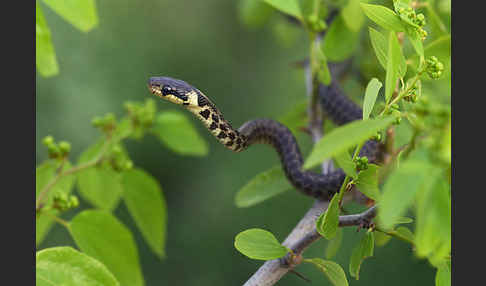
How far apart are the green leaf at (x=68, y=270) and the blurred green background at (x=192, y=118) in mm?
Answer: 3647

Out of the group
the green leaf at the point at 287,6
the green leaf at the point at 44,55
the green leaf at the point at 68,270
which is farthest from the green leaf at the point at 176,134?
the green leaf at the point at 68,270

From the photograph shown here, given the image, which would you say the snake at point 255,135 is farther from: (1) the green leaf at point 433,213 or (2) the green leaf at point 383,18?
(1) the green leaf at point 433,213

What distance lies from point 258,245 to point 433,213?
905 millimetres

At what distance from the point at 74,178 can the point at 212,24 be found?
4789 mm

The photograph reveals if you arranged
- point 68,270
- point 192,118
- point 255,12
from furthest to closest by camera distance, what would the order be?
point 192,118
point 255,12
point 68,270

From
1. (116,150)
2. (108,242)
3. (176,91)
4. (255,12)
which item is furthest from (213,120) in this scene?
(255,12)

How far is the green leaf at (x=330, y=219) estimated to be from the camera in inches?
72.7

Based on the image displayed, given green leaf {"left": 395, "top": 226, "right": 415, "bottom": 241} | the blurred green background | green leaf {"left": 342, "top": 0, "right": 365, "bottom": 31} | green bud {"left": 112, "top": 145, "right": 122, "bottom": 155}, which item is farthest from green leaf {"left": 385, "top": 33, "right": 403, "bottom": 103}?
the blurred green background

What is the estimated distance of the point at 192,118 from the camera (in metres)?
6.32

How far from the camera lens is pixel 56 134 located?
6.29 m

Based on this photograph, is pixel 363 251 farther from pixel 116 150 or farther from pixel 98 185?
pixel 98 185

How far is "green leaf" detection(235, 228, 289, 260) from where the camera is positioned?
6.65 ft

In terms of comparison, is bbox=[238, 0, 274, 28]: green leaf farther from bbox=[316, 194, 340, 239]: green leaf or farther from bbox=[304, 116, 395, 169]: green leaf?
bbox=[304, 116, 395, 169]: green leaf

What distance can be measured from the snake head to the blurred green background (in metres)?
2.90
